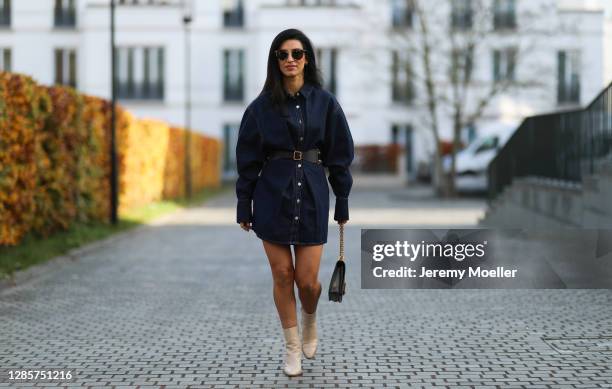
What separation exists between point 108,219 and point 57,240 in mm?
3936

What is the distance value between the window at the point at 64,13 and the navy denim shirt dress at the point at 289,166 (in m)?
40.7

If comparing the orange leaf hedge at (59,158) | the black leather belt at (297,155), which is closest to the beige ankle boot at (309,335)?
the black leather belt at (297,155)

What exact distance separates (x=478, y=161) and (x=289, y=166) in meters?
25.4

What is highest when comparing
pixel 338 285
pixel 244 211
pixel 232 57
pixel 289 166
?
pixel 232 57

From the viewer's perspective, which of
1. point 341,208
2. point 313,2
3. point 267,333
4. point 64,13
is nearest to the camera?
point 341,208

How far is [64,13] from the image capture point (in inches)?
1731

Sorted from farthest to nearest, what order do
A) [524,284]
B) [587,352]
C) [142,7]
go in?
[142,7] → [524,284] → [587,352]

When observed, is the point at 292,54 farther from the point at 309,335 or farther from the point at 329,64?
the point at 329,64

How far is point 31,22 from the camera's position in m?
43.9

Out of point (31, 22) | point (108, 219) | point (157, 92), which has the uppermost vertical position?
point (31, 22)

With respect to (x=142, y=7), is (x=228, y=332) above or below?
below

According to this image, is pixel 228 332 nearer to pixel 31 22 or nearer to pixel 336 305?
pixel 336 305

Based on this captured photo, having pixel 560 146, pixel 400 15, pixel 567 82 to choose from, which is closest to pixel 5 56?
pixel 400 15

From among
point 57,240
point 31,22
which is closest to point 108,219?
point 57,240
